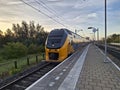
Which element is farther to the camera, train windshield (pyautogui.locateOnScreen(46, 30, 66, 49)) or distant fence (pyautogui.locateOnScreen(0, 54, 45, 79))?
train windshield (pyautogui.locateOnScreen(46, 30, 66, 49))

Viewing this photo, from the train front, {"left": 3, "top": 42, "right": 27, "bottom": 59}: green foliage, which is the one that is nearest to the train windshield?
the train front

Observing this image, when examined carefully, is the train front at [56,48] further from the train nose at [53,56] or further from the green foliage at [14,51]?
the green foliage at [14,51]

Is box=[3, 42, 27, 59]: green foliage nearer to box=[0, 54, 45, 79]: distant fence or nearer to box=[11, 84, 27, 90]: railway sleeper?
box=[0, 54, 45, 79]: distant fence

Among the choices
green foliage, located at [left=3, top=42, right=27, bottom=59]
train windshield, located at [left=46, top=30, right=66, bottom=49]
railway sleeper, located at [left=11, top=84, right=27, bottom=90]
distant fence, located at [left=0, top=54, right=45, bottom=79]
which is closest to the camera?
railway sleeper, located at [left=11, top=84, right=27, bottom=90]

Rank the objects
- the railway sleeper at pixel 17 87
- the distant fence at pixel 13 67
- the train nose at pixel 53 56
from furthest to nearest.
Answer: the train nose at pixel 53 56
the distant fence at pixel 13 67
the railway sleeper at pixel 17 87

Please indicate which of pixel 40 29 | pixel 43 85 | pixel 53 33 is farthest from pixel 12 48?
pixel 40 29

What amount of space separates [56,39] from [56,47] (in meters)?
1.04

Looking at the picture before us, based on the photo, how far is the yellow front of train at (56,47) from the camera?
20.7 m

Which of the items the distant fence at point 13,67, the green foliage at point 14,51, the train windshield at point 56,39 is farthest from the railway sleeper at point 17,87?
the green foliage at point 14,51

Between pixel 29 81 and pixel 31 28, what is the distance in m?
102

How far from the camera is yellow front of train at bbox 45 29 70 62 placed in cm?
2072

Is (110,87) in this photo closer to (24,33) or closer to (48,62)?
(48,62)

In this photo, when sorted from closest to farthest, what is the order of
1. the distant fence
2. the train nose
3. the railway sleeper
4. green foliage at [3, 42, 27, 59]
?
1. the railway sleeper
2. the distant fence
3. the train nose
4. green foliage at [3, 42, 27, 59]

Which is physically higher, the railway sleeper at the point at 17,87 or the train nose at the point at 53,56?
the train nose at the point at 53,56
